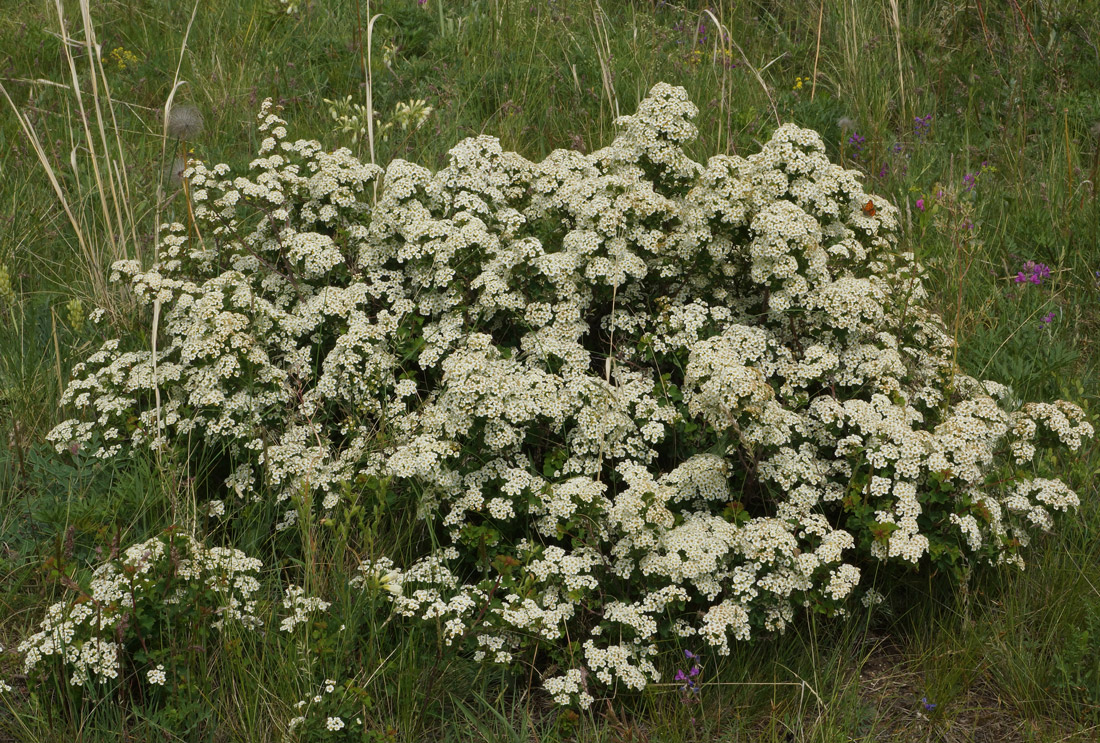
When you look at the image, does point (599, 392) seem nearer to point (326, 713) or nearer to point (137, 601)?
point (326, 713)

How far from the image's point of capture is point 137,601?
110 inches

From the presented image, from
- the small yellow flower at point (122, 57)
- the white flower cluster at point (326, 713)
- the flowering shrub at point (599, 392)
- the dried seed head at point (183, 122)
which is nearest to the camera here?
the white flower cluster at point (326, 713)

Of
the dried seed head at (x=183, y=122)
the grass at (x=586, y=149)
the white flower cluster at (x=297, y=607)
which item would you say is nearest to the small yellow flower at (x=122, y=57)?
the grass at (x=586, y=149)

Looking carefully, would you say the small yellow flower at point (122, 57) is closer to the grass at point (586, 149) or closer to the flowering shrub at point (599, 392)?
the grass at point (586, 149)

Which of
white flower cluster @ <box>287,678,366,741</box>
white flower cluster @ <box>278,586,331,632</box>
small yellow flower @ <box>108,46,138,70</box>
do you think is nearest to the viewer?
white flower cluster @ <box>287,678,366,741</box>

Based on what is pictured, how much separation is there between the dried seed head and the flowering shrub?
1205mm

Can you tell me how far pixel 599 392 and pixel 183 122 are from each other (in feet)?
9.57

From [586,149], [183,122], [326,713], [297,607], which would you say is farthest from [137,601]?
[586,149]

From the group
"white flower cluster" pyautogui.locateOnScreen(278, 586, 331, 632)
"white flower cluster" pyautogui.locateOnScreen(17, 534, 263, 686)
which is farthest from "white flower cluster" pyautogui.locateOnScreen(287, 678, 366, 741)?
"white flower cluster" pyautogui.locateOnScreen(17, 534, 263, 686)

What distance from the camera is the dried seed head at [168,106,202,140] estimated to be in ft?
16.0

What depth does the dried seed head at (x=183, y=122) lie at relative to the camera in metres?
4.86

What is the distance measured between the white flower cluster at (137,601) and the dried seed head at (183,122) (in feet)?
8.55

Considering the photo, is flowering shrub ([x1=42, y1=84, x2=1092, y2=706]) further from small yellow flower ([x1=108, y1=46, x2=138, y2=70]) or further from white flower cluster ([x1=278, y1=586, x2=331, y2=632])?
small yellow flower ([x1=108, y1=46, x2=138, y2=70])

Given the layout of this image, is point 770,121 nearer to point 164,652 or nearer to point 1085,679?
point 1085,679
